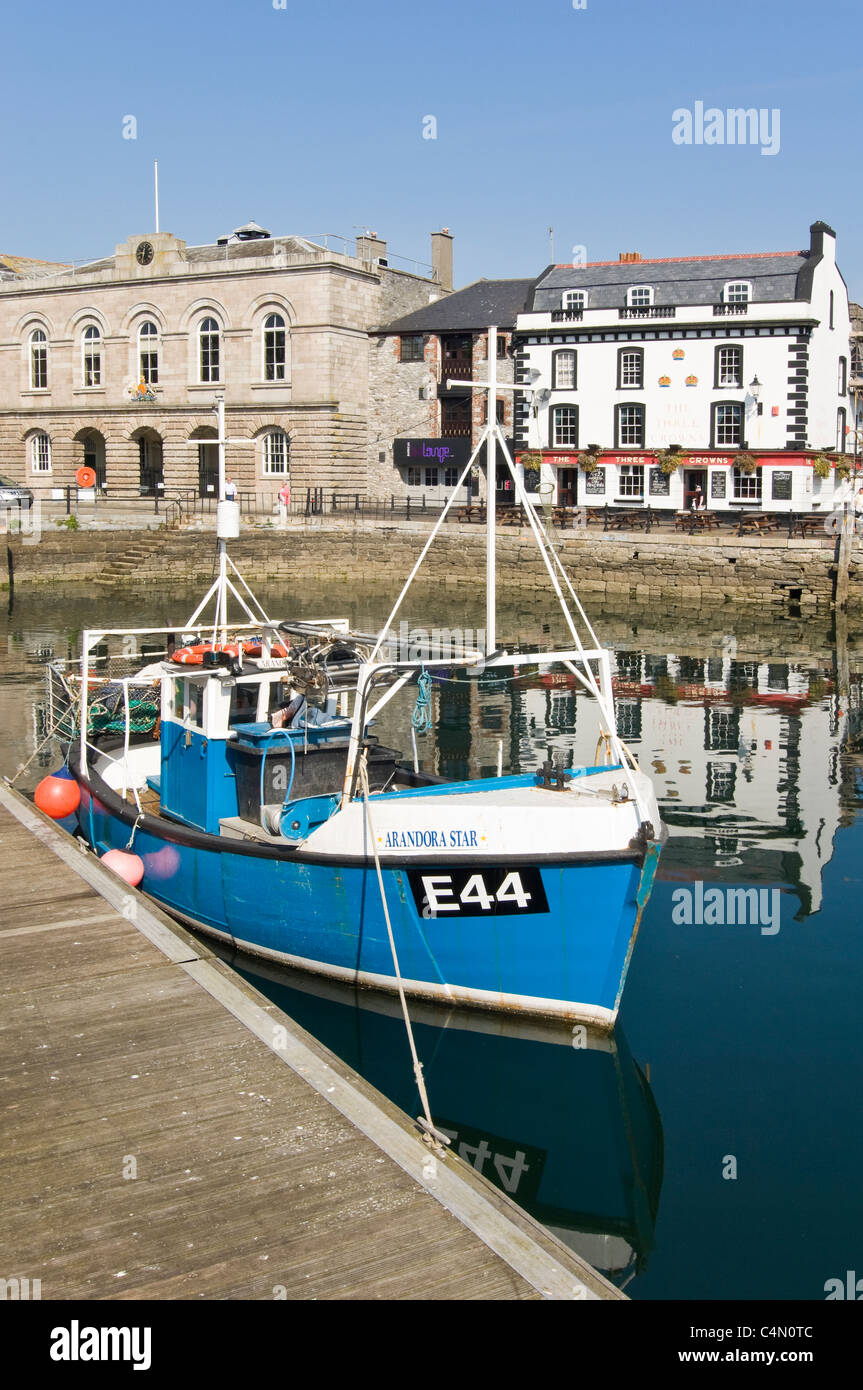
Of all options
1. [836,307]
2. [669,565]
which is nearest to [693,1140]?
[669,565]

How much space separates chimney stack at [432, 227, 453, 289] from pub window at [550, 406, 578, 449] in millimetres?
12683

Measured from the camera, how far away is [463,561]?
153ft

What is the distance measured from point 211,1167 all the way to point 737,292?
45645mm

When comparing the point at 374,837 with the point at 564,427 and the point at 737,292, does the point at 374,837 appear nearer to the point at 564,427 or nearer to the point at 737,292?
the point at 737,292

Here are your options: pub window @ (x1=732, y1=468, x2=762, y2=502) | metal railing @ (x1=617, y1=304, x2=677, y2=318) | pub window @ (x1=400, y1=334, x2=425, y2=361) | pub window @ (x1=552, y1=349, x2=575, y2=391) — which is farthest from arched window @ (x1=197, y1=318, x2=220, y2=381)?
pub window @ (x1=732, y1=468, x2=762, y2=502)

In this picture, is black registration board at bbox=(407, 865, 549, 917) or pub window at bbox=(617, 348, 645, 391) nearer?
black registration board at bbox=(407, 865, 549, 917)

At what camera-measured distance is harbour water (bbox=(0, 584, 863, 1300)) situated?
8258 mm

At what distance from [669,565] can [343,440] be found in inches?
674

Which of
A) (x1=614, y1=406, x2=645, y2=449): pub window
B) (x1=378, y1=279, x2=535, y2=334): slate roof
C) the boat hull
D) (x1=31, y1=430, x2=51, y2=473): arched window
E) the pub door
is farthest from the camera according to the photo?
(x1=31, y1=430, x2=51, y2=473): arched window

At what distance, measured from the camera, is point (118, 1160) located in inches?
270

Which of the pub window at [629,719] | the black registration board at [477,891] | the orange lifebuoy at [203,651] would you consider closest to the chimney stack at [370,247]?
the pub window at [629,719]

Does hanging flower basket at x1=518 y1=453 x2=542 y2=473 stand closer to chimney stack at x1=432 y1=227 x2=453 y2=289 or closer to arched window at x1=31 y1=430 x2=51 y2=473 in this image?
chimney stack at x1=432 y1=227 x2=453 y2=289

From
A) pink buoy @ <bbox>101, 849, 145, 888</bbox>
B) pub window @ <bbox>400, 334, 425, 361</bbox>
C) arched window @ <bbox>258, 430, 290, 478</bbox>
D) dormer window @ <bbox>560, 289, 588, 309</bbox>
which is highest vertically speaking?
dormer window @ <bbox>560, 289, 588, 309</bbox>
